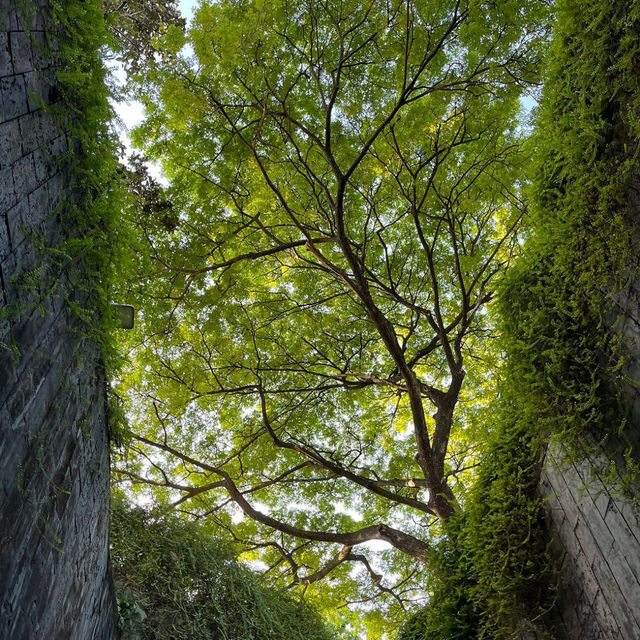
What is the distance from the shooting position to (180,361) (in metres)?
7.40

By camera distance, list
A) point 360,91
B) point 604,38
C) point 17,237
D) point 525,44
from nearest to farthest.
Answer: point 17,237
point 604,38
point 525,44
point 360,91

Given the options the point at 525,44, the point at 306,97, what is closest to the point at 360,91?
the point at 306,97

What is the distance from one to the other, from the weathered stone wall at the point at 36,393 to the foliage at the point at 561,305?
83.2 inches

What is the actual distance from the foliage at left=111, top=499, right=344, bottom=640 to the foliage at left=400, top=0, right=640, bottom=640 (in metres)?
1.55

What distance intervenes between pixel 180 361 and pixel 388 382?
116 inches

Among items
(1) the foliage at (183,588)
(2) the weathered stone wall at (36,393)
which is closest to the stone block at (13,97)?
(2) the weathered stone wall at (36,393)

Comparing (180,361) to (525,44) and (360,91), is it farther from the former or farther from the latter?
(525,44)

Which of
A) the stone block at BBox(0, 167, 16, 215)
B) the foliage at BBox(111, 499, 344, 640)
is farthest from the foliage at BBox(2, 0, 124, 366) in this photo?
the foliage at BBox(111, 499, 344, 640)

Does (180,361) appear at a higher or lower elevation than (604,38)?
higher

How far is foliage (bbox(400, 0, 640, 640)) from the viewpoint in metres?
2.21

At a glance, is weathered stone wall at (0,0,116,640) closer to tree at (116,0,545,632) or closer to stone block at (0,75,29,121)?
stone block at (0,75,29,121)

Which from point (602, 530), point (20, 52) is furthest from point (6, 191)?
point (602, 530)

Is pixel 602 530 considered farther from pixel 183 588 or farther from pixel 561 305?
pixel 183 588

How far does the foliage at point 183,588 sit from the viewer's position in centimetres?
342
